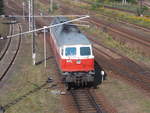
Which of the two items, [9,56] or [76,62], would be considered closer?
[76,62]

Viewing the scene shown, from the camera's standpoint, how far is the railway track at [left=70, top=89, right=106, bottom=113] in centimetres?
2017

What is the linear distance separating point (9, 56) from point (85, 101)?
1594 centimetres

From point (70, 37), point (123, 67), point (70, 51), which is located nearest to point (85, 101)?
point (70, 51)

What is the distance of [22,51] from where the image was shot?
1485 inches

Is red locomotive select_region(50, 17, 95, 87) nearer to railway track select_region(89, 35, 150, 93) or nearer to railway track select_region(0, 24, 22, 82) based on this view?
railway track select_region(89, 35, 150, 93)

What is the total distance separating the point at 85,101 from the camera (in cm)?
2173

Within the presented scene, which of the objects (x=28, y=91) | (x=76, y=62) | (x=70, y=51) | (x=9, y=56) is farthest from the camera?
(x=9, y=56)

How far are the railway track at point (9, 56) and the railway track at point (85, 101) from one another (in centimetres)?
737

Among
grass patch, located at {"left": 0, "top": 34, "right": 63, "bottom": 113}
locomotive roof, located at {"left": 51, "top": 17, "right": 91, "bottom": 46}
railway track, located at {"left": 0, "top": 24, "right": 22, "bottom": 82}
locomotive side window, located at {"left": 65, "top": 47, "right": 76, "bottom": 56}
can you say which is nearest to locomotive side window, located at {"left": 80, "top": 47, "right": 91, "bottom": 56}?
locomotive roof, located at {"left": 51, "top": 17, "right": 91, "bottom": 46}

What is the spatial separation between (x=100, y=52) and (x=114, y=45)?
4161mm

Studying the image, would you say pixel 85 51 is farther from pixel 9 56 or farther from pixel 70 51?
pixel 9 56

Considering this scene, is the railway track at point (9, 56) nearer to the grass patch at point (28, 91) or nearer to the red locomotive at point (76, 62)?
the grass patch at point (28, 91)

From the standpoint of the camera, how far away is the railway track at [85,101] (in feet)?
66.2

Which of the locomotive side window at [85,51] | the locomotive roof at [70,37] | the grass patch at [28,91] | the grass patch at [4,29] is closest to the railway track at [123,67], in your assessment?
the locomotive side window at [85,51]
